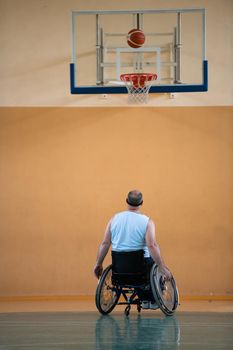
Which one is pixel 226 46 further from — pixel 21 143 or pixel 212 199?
pixel 21 143

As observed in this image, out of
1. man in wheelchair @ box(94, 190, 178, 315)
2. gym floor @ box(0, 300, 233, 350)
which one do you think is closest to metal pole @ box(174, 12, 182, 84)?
man in wheelchair @ box(94, 190, 178, 315)

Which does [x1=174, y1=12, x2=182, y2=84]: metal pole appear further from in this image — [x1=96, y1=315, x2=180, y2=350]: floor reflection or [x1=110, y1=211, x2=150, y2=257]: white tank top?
[x1=96, y1=315, x2=180, y2=350]: floor reflection

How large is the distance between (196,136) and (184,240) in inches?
57.9

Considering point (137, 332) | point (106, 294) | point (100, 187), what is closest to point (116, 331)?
point (137, 332)

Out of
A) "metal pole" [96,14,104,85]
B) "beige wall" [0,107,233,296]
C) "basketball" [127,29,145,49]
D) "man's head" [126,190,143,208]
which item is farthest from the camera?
"beige wall" [0,107,233,296]

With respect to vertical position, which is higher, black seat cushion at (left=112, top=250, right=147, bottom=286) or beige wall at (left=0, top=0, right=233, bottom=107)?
beige wall at (left=0, top=0, right=233, bottom=107)

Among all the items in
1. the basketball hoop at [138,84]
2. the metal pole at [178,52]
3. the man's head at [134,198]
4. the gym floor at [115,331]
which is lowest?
the gym floor at [115,331]

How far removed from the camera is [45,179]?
35.4 feet

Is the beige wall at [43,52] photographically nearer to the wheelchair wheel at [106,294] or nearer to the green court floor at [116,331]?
the wheelchair wheel at [106,294]

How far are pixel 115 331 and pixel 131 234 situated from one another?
1309 millimetres

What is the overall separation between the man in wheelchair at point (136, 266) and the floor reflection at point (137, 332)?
0.74 feet

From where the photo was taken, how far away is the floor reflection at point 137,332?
19.7ft

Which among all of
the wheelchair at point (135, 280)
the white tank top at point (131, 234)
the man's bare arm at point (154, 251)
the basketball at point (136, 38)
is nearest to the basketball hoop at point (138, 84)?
the basketball at point (136, 38)

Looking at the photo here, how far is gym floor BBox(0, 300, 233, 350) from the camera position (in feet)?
19.9
